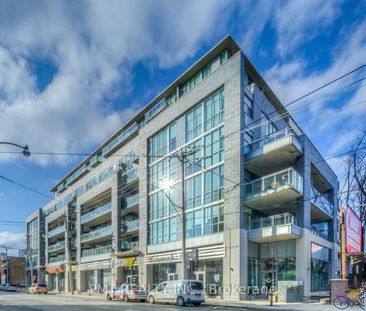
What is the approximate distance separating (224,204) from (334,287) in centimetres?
1079

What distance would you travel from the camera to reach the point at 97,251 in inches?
2019

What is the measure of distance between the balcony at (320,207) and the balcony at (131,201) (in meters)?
18.9

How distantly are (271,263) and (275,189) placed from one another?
682 centimetres

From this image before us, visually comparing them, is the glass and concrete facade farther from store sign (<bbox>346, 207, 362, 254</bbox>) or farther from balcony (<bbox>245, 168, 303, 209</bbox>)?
store sign (<bbox>346, 207, 362, 254</bbox>)

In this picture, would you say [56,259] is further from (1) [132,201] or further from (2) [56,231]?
(1) [132,201]

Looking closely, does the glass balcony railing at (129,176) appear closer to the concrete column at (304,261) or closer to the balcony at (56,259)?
the concrete column at (304,261)

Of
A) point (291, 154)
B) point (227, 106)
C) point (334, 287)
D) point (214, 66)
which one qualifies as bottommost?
point (334, 287)

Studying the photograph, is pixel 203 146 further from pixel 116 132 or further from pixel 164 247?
pixel 116 132

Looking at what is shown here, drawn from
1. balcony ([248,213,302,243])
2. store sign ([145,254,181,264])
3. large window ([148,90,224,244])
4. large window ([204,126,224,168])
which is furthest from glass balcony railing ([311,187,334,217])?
store sign ([145,254,181,264])

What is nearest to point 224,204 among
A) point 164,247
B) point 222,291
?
point 222,291

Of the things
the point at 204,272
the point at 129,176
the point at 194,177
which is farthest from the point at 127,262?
the point at 194,177

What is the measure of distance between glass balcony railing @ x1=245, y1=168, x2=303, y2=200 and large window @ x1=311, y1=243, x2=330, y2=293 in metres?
6.68

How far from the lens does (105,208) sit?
5019cm

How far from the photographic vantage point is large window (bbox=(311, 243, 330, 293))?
1278 inches
